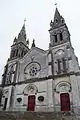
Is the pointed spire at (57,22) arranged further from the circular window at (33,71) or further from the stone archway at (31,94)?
the stone archway at (31,94)

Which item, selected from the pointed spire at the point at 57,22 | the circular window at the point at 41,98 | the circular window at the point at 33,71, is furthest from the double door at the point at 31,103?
the pointed spire at the point at 57,22

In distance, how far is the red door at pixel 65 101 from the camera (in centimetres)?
1627

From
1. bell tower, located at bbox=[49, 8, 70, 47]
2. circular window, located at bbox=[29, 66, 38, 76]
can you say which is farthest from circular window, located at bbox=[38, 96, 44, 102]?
bell tower, located at bbox=[49, 8, 70, 47]

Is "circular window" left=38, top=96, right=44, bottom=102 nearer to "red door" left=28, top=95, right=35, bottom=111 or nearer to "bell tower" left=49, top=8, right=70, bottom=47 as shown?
"red door" left=28, top=95, right=35, bottom=111

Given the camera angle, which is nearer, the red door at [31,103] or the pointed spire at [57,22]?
the red door at [31,103]

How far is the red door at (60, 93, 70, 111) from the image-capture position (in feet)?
53.4

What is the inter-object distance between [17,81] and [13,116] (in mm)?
10338

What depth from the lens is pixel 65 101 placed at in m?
16.7

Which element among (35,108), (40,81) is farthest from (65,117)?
(40,81)

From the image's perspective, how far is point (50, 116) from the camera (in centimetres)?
1140

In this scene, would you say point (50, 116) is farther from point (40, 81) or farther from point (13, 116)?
point (40, 81)

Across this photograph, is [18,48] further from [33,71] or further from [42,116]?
[42,116]

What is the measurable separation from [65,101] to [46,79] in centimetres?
446

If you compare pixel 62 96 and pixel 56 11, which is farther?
→ pixel 56 11
